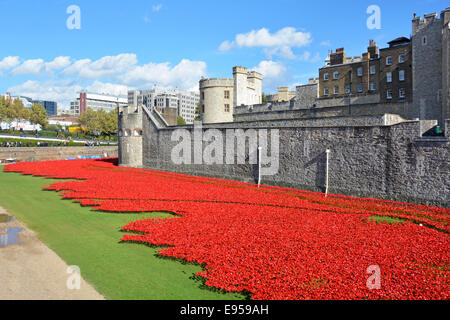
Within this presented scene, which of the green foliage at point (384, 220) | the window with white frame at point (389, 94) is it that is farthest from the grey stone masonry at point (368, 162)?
the window with white frame at point (389, 94)

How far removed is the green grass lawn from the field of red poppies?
60 cm

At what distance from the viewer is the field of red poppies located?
8500mm

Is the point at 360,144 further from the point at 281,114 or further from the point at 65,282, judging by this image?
the point at 281,114

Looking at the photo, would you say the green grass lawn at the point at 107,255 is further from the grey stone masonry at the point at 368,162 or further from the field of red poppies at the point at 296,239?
the grey stone masonry at the point at 368,162

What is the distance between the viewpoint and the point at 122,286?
876cm

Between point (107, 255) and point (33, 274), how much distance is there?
2274mm

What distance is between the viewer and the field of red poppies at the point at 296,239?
850cm

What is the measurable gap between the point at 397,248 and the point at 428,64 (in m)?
39.8

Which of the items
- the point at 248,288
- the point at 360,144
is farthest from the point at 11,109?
the point at 248,288

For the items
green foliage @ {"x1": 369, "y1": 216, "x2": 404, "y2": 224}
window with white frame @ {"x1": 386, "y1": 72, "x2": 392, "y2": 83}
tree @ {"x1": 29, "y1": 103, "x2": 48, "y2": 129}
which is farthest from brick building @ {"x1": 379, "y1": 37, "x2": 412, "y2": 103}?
tree @ {"x1": 29, "y1": 103, "x2": 48, "y2": 129}

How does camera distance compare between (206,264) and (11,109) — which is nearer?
(206,264)

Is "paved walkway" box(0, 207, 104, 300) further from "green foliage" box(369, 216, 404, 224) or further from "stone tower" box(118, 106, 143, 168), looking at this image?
"stone tower" box(118, 106, 143, 168)

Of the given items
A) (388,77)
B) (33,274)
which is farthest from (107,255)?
(388,77)

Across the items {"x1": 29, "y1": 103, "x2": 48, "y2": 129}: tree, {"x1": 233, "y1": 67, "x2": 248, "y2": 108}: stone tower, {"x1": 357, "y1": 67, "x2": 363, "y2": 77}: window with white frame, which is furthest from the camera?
{"x1": 29, "y1": 103, "x2": 48, "y2": 129}: tree
